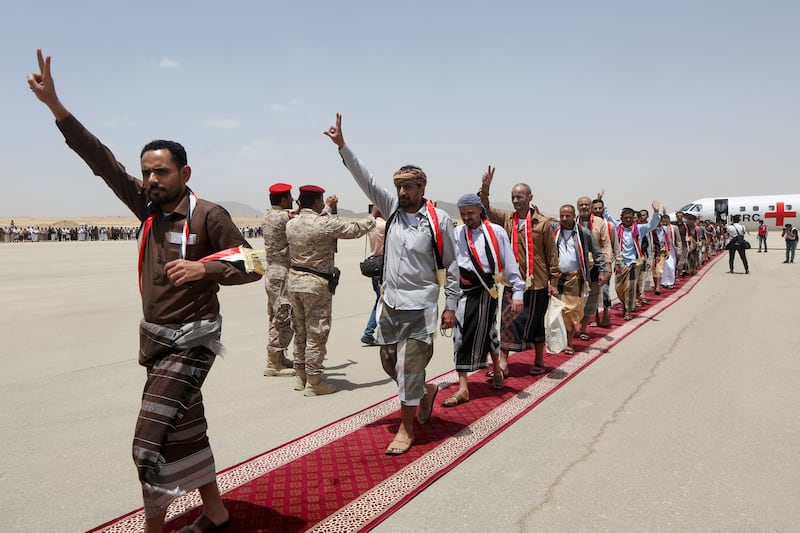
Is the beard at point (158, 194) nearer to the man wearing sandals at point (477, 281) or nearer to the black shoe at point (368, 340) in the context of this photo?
the man wearing sandals at point (477, 281)

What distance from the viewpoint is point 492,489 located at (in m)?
3.17

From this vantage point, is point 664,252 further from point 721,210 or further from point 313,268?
point 721,210

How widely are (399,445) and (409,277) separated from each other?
1.23 m

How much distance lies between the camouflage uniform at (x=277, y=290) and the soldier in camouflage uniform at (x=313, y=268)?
2.12ft

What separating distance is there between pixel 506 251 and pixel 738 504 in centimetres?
272

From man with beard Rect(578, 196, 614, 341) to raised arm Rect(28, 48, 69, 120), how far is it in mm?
6639

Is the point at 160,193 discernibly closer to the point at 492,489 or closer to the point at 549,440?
the point at 492,489

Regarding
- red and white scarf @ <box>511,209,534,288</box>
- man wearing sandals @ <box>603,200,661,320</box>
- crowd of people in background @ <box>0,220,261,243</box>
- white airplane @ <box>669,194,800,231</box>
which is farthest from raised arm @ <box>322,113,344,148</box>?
crowd of people in background @ <box>0,220,261,243</box>

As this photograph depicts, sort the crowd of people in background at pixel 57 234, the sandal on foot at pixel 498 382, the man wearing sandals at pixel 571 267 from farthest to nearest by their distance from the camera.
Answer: the crowd of people in background at pixel 57 234
the man wearing sandals at pixel 571 267
the sandal on foot at pixel 498 382

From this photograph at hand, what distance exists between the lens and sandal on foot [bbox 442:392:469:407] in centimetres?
472

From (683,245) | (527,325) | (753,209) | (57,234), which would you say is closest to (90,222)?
(57,234)

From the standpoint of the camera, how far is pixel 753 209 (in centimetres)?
3697

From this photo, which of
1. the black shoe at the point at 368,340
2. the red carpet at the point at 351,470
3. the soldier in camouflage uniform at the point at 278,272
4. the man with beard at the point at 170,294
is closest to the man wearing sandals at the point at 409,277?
the red carpet at the point at 351,470

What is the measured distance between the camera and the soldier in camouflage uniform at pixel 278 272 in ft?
18.5
